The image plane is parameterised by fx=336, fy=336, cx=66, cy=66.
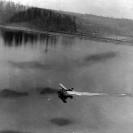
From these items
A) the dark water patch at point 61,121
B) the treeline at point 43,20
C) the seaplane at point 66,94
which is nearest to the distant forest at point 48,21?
the treeline at point 43,20

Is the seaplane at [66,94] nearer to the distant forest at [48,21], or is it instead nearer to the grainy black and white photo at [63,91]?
the grainy black and white photo at [63,91]

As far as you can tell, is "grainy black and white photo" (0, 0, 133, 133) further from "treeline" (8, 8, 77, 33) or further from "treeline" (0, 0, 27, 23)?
"treeline" (0, 0, 27, 23)

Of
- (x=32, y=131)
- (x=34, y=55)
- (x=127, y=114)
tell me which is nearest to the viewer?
(x=32, y=131)

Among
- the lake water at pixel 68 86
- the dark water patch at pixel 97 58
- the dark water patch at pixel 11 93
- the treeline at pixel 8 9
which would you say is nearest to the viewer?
the lake water at pixel 68 86

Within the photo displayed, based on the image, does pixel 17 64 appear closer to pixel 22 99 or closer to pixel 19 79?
pixel 19 79

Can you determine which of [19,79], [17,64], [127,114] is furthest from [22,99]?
[17,64]

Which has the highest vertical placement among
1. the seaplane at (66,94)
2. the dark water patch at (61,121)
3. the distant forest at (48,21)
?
the seaplane at (66,94)

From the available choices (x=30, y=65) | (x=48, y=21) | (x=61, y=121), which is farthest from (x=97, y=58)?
(x=48, y=21)
